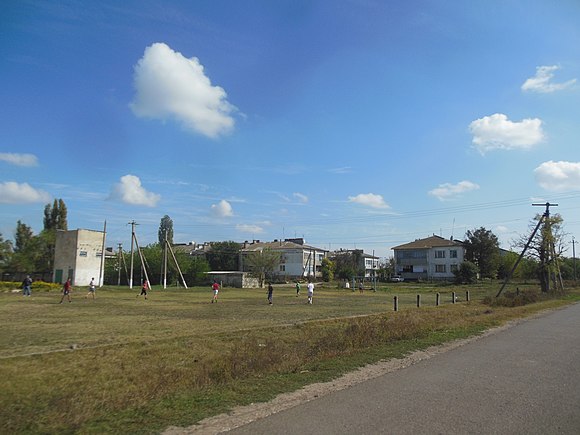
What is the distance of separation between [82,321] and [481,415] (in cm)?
1872

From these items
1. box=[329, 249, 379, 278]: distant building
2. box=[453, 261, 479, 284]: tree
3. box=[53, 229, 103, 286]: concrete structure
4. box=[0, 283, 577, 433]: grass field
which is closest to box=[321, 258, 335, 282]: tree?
box=[329, 249, 379, 278]: distant building

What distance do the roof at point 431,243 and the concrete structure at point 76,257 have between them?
63.9m

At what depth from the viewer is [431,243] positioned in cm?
9662

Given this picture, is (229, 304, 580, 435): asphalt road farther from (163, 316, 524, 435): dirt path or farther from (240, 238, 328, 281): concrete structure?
(240, 238, 328, 281): concrete structure

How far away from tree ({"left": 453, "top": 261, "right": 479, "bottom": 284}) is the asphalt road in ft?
225

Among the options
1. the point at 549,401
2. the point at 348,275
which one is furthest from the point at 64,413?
the point at 348,275

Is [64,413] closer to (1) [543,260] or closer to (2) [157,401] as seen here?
(2) [157,401]

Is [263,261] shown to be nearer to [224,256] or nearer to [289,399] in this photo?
[224,256]

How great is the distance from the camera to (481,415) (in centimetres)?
596

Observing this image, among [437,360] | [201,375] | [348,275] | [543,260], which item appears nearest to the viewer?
[201,375]

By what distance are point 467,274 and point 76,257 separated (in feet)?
196

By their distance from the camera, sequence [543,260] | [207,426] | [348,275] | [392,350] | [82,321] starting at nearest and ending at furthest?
[207,426] < [392,350] < [82,321] < [543,260] < [348,275]

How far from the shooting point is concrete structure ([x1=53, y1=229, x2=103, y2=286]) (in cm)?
5800

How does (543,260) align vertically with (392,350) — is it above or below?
above
